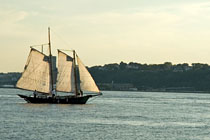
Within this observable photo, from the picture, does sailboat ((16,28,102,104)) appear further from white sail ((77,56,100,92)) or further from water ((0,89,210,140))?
water ((0,89,210,140))

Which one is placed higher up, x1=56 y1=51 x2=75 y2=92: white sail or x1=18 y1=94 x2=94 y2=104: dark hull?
x1=56 y1=51 x2=75 y2=92: white sail

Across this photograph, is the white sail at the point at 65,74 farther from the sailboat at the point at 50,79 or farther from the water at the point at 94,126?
the water at the point at 94,126

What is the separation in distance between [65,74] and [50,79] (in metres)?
3.51

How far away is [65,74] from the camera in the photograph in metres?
120

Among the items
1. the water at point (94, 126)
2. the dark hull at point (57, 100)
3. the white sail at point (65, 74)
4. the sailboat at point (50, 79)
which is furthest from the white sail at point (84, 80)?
the water at point (94, 126)

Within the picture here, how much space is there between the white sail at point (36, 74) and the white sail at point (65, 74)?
257 cm

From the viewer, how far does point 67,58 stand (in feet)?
402

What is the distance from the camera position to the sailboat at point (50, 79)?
387ft

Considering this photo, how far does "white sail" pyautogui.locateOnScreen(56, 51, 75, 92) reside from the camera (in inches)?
4719

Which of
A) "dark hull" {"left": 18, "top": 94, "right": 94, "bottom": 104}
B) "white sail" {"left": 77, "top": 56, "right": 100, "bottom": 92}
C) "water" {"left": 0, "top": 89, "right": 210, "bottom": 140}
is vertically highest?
"white sail" {"left": 77, "top": 56, "right": 100, "bottom": 92}

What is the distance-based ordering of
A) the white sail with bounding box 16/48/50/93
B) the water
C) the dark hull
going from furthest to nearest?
the dark hull → the white sail with bounding box 16/48/50/93 → the water

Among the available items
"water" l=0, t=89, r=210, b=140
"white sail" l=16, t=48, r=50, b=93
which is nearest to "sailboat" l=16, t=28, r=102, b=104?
"white sail" l=16, t=48, r=50, b=93

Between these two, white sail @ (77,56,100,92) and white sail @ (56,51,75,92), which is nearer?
white sail @ (77,56,100,92)

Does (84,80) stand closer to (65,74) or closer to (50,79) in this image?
(65,74)
